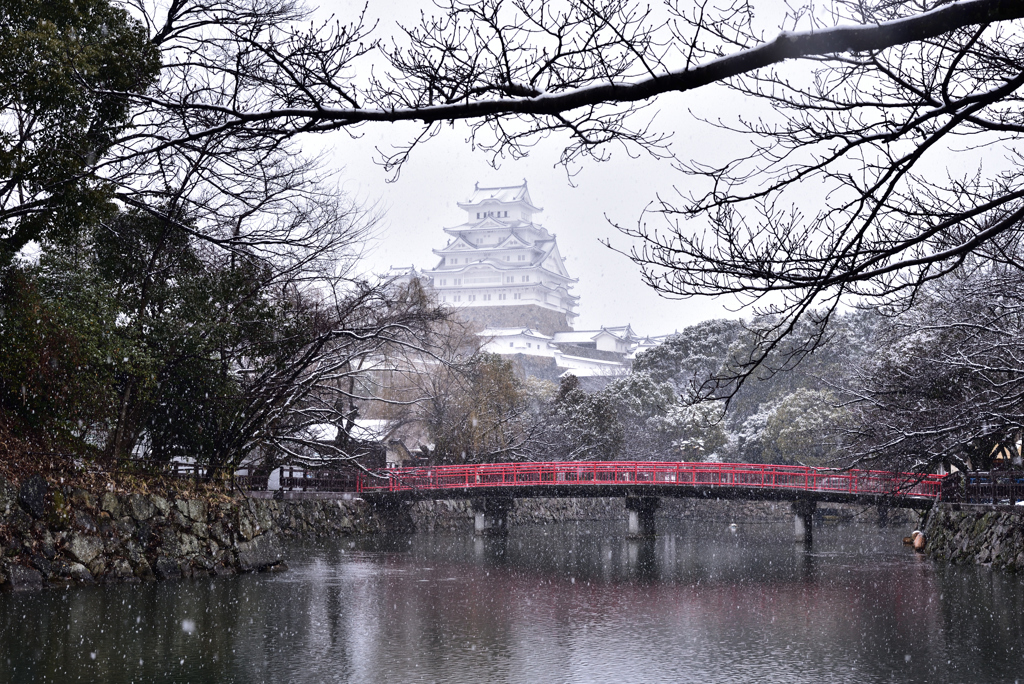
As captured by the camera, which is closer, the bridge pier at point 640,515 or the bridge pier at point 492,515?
the bridge pier at point 640,515

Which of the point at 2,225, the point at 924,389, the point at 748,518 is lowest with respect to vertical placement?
the point at 748,518

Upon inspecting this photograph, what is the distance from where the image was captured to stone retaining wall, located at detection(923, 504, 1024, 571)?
15930 millimetres

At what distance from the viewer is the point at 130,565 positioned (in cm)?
1197

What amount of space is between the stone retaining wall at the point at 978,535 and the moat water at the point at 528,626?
642mm

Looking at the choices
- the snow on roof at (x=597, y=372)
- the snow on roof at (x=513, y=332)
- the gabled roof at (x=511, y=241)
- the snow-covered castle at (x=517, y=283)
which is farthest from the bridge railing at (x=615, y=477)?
the gabled roof at (x=511, y=241)

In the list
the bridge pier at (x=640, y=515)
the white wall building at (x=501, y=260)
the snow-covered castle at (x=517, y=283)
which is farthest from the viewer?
A: the white wall building at (x=501, y=260)

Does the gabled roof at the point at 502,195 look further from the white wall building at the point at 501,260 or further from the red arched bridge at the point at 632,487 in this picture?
the red arched bridge at the point at 632,487

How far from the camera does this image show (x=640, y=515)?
25.9 metres

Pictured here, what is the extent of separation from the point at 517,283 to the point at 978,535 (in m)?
57.7

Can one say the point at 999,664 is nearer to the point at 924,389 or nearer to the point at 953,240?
the point at 953,240

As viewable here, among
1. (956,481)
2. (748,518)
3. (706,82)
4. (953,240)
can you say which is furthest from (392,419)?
(706,82)

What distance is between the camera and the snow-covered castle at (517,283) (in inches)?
2729

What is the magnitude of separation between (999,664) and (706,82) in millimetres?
6675

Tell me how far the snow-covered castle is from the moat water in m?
51.1
